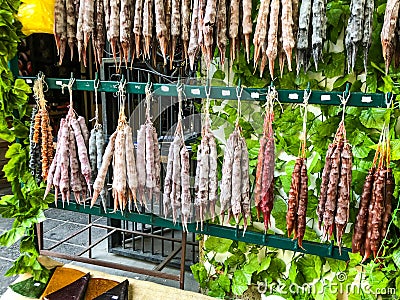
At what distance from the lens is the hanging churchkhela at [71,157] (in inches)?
85.4

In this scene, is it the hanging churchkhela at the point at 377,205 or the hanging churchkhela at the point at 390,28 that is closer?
the hanging churchkhela at the point at 390,28

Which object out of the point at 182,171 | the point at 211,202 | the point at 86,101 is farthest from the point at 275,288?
the point at 86,101

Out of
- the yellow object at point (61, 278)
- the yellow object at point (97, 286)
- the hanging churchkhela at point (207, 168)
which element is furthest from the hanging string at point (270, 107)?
the yellow object at point (61, 278)

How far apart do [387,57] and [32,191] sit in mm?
1965

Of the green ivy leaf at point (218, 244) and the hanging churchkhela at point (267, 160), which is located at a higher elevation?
the hanging churchkhela at point (267, 160)

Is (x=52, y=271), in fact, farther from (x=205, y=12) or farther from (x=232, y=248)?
(x=205, y=12)

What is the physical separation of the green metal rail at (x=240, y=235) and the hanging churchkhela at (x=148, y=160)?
0.69ft

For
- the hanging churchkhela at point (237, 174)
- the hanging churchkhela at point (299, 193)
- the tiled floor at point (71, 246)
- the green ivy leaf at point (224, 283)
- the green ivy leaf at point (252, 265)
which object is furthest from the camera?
the tiled floor at point (71, 246)

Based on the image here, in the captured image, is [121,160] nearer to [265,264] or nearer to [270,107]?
[270,107]

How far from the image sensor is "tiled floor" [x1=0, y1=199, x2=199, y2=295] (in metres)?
3.32

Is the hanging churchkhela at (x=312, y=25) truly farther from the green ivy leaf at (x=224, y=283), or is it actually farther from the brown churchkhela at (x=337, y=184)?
the green ivy leaf at (x=224, y=283)

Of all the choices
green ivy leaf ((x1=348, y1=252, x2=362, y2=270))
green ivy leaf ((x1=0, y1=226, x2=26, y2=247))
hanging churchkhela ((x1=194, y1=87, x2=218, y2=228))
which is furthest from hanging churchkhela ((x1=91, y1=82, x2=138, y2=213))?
green ivy leaf ((x1=348, y1=252, x2=362, y2=270))

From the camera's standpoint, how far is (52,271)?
2514 mm

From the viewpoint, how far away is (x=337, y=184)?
5.65ft
